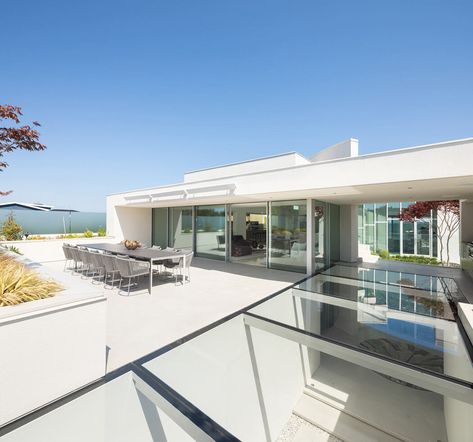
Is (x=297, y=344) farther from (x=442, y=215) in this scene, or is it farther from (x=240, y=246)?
(x=442, y=215)

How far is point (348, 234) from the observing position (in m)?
12.1

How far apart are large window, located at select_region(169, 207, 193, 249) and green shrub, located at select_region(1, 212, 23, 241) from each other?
742 centimetres

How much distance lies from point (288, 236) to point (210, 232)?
4.23 m

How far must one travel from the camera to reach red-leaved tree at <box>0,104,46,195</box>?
429 cm

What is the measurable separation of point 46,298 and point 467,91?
11282mm

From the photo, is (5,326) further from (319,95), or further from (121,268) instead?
(319,95)

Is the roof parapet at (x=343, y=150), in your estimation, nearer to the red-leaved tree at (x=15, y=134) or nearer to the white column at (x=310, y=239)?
the white column at (x=310, y=239)

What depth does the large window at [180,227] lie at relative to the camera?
13086 millimetres

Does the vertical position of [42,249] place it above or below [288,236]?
below

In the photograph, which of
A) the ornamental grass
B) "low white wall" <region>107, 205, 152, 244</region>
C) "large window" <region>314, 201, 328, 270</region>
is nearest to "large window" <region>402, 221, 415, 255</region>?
"large window" <region>314, 201, 328, 270</region>

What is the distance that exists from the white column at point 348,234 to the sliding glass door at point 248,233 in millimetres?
4622

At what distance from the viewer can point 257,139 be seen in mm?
17078

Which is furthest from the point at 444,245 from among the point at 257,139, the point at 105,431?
the point at 105,431

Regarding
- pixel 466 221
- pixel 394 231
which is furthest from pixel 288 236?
pixel 394 231
